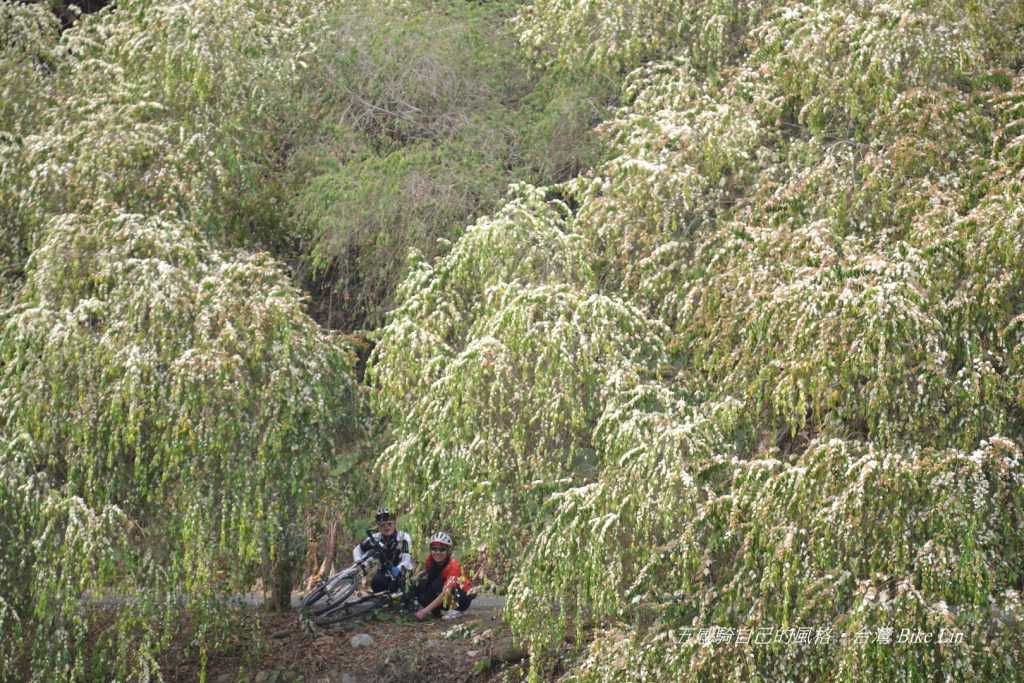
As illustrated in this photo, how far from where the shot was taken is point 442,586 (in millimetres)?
12609

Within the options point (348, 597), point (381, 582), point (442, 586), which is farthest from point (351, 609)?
point (442, 586)

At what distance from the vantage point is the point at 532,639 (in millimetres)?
9070

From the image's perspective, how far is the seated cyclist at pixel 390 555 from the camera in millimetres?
12516

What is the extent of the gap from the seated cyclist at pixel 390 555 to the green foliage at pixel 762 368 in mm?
1982

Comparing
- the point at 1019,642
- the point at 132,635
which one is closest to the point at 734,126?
the point at 1019,642

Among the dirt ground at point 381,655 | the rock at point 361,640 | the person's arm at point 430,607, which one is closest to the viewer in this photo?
the dirt ground at point 381,655

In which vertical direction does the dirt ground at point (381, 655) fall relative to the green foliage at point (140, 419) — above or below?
below

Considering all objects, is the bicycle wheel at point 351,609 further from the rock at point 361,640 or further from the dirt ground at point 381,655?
the rock at point 361,640

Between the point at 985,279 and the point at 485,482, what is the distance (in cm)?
314

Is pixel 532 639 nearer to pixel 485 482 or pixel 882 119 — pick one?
pixel 485 482

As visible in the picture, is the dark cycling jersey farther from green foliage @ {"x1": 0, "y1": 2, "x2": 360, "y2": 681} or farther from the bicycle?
green foliage @ {"x1": 0, "y1": 2, "x2": 360, "y2": 681}

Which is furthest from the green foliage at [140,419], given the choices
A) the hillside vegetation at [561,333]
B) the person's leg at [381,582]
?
the person's leg at [381,582]

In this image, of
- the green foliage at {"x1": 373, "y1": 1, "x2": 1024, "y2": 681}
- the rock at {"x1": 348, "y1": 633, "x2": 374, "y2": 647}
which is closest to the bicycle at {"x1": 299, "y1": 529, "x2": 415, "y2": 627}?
the rock at {"x1": 348, "y1": 633, "x2": 374, "y2": 647}

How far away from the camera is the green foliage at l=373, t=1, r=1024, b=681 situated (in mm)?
7684
